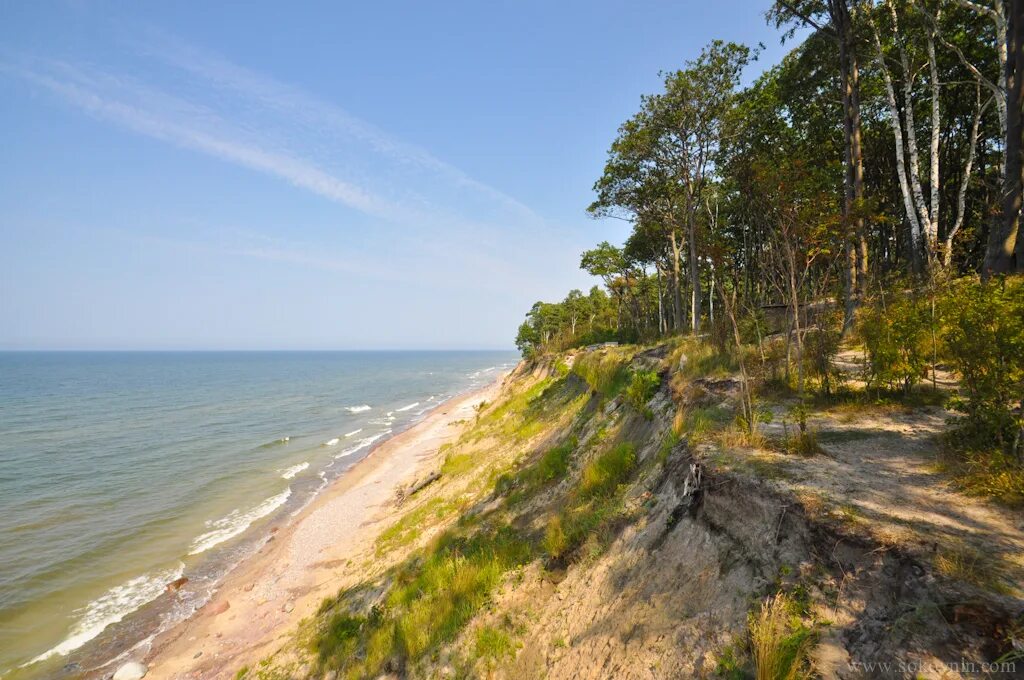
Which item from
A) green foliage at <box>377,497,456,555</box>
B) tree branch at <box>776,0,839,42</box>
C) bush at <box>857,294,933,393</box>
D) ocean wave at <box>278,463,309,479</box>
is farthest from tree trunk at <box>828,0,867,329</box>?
ocean wave at <box>278,463,309,479</box>

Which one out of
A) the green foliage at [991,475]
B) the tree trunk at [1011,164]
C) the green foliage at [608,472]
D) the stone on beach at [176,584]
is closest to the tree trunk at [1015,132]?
the tree trunk at [1011,164]

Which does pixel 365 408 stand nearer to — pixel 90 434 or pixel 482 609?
pixel 90 434

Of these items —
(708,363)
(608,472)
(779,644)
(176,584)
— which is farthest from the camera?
(176,584)

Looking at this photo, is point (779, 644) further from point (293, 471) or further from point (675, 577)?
point (293, 471)

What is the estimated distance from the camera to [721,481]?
6.13m

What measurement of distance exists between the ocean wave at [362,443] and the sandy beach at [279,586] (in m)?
8.63

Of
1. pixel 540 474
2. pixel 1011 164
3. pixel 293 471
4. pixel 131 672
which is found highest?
pixel 1011 164

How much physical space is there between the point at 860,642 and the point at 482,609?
6087 millimetres

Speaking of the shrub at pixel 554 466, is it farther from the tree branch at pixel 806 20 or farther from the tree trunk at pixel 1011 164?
the tree branch at pixel 806 20

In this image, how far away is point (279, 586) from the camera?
16.2 metres

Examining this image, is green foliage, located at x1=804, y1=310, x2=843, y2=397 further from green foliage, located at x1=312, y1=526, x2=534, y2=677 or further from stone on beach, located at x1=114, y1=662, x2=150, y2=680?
stone on beach, located at x1=114, y1=662, x2=150, y2=680

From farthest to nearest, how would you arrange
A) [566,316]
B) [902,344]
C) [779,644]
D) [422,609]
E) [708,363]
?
[566,316] < [708,363] < [422,609] < [902,344] < [779,644]

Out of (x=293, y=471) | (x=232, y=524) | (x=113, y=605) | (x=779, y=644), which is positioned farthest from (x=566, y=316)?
(x=779, y=644)

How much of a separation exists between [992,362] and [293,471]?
34851mm
